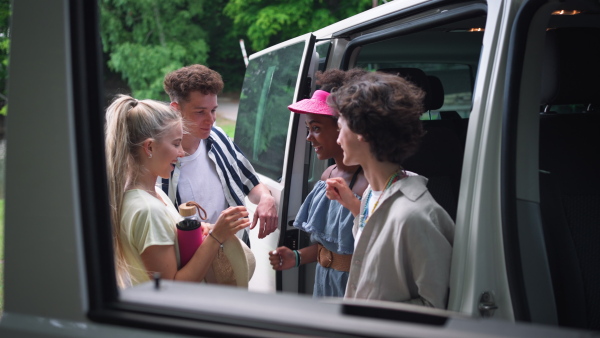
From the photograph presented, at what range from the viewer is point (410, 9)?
2234 mm

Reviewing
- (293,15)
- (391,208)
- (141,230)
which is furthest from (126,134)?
(293,15)

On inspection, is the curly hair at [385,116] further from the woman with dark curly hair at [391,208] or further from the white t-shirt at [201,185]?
the white t-shirt at [201,185]

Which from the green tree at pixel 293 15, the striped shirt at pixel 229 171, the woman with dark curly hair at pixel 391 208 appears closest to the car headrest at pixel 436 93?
the striped shirt at pixel 229 171

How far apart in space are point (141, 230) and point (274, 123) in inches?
74.0

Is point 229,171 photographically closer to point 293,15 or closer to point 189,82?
point 189,82

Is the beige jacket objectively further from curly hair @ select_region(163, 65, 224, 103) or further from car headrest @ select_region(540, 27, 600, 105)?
curly hair @ select_region(163, 65, 224, 103)

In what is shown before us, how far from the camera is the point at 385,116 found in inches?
73.0

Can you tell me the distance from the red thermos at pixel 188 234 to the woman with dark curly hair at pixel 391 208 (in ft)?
1.90

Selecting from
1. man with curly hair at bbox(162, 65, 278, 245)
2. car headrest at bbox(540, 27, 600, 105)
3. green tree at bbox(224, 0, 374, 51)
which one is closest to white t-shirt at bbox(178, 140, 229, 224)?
man with curly hair at bbox(162, 65, 278, 245)

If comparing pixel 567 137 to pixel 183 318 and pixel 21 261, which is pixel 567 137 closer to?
pixel 183 318

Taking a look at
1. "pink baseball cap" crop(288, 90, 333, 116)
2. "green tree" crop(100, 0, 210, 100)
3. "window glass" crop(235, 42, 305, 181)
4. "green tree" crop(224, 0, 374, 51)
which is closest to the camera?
"pink baseball cap" crop(288, 90, 333, 116)

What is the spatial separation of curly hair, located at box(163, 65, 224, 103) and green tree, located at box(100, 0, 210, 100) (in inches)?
446

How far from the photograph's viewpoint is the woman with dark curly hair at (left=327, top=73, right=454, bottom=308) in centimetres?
166

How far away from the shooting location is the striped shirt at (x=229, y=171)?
3.00m
